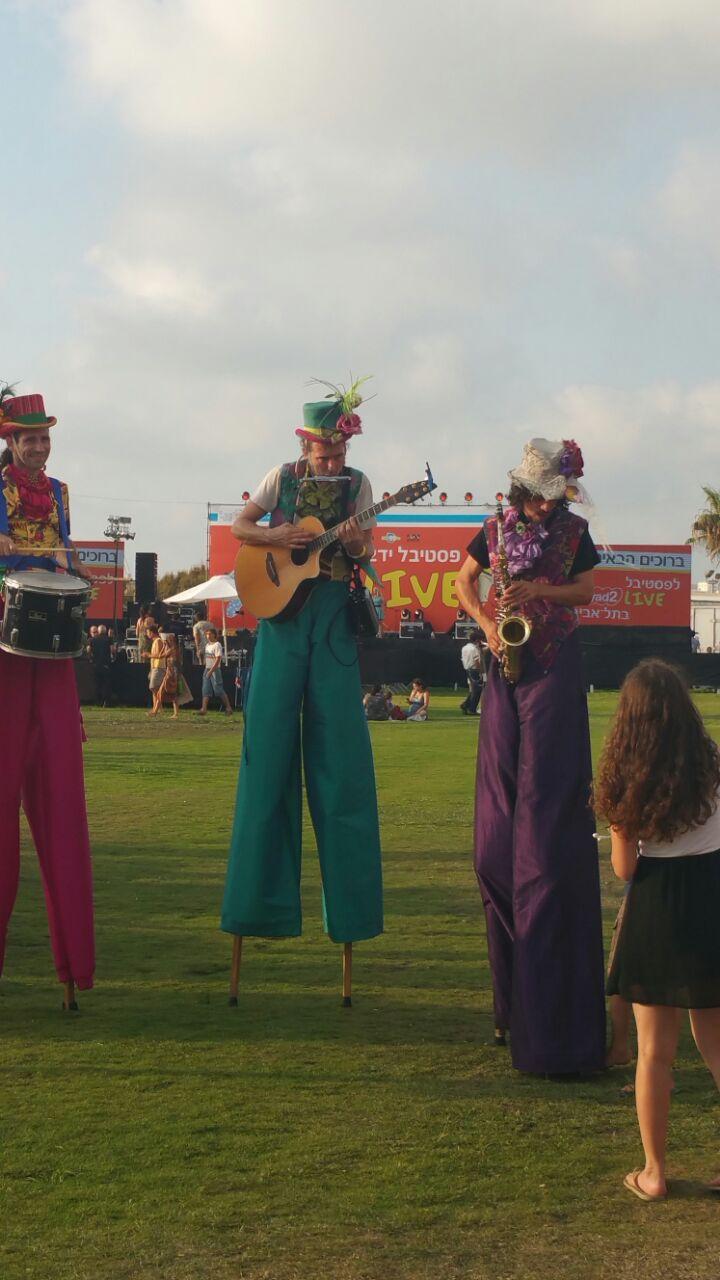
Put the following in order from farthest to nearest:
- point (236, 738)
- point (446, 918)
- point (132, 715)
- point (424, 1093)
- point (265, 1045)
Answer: point (132, 715), point (236, 738), point (446, 918), point (265, 1045), point (424, 1093)

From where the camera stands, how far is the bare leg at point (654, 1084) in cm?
372

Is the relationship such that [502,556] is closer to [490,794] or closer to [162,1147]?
[490,794]

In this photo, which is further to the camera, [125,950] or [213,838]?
[213,838]

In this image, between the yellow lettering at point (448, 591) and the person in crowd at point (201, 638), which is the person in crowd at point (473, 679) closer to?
the person in crowd at point (201, 638)

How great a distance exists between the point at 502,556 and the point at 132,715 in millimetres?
21940

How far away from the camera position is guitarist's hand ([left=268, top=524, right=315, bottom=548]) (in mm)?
5836

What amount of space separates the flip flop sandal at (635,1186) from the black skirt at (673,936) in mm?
436

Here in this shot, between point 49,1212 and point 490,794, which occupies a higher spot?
point 490,794

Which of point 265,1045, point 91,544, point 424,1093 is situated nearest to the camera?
point 424,1093

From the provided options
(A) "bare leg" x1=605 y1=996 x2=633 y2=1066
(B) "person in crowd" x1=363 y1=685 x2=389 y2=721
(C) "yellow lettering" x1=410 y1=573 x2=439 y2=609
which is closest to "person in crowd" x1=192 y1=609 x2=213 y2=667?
(B) "person in crowd" x1=363 y1=685 x2=389 y2=721

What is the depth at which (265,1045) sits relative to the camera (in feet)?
16.6

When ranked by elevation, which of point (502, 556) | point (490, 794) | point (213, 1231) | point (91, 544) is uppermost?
point (91, 544)

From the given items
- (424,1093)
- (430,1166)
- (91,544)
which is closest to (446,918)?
(424,1093)

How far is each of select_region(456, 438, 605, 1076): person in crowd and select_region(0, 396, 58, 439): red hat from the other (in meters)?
1.85
